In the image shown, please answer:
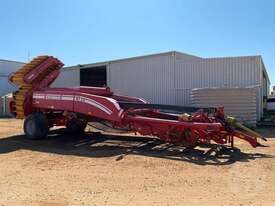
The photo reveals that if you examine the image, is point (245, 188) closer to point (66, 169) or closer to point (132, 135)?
point (66, 169)

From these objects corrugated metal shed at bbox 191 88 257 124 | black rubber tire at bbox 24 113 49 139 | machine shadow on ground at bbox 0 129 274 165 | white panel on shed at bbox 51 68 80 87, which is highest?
white panel on shed at bbox 51 68 80 87

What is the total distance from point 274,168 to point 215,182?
1831mm

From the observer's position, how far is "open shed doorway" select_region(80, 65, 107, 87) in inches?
1115

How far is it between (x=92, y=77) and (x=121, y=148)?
18.2 metres

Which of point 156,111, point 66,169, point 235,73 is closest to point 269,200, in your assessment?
point 66,169

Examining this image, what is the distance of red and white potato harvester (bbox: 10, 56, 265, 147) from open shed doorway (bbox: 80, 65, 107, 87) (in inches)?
526

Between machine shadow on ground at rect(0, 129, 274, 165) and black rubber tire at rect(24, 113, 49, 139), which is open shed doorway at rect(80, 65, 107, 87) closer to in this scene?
machine shadow on ground at rect(0, 129, 274, 165)

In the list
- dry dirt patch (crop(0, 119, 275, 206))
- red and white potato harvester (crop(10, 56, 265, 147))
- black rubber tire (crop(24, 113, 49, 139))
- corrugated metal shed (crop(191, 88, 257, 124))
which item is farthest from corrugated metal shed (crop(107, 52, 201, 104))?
dry dirt patch (crop(0, 119, 275, 206))

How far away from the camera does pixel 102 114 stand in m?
11.6

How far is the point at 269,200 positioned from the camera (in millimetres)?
6176

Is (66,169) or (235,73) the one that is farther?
(235,73)

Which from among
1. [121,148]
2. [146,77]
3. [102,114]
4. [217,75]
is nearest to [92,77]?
[146,77]

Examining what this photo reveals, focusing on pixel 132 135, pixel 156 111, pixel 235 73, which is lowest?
pixel 132 135

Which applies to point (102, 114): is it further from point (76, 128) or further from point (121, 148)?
point (76, 128)
